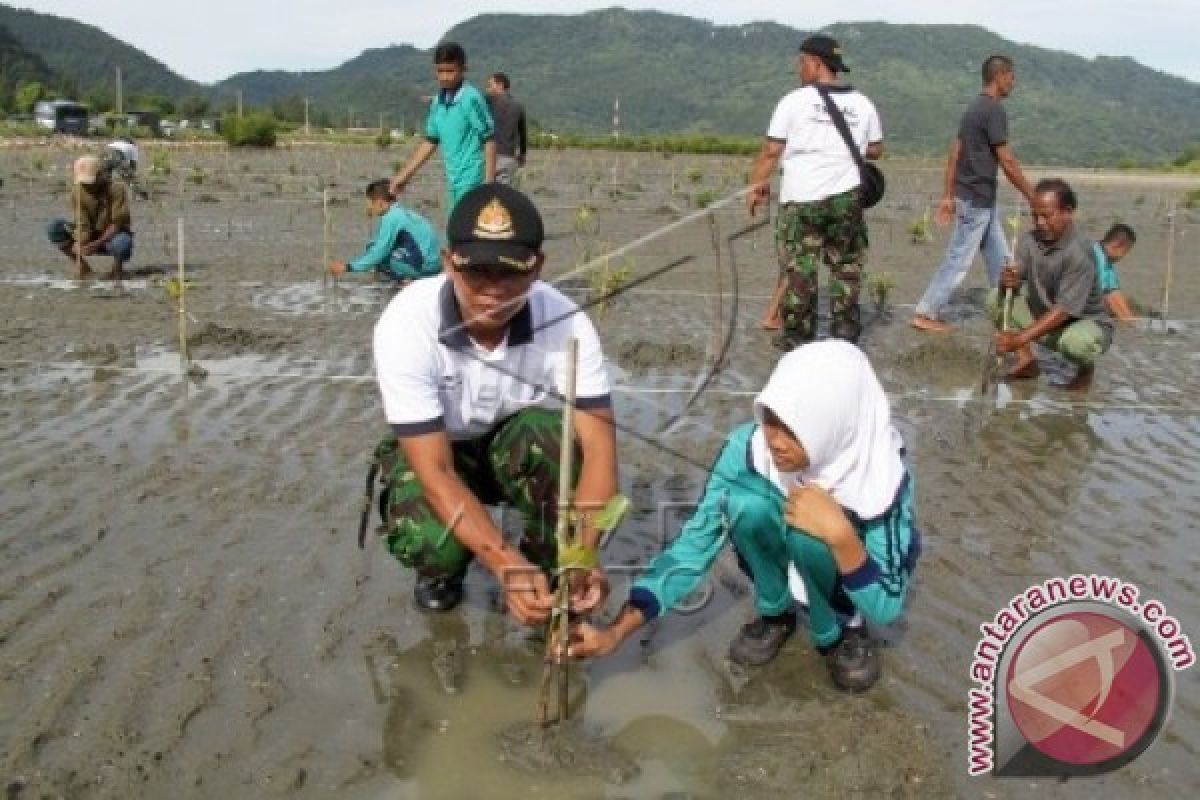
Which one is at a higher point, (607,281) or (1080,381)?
(607,281)

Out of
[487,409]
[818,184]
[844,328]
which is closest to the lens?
[487,409]

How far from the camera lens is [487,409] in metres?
3.29

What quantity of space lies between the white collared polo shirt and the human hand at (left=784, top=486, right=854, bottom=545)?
1.88ft

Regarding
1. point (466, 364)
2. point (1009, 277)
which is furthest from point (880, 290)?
point (466, 364)

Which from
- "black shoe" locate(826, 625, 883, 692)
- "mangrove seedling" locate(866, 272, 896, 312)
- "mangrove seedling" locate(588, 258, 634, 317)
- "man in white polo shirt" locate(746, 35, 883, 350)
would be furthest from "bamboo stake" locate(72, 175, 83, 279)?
"black shoe" locate(826, 625, 883, 692)

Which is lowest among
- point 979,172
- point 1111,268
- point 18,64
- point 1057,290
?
point 1057,290

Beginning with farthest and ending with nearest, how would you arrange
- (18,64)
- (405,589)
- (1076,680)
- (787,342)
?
1. (18,64)
2. (787,342)
3. (405,589)
4. (1076,680)

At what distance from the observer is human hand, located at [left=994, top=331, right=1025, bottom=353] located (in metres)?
6.18

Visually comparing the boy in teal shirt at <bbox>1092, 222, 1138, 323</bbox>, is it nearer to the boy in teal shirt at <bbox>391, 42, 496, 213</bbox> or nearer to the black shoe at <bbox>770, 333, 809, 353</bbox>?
the black shoe at <bbox>770, 333, 809, 353</bbox>

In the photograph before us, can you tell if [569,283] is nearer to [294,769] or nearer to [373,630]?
[373,630]

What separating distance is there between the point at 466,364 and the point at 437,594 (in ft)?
2.69

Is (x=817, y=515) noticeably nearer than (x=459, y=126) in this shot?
Yes

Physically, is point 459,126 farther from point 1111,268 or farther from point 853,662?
point 853,662

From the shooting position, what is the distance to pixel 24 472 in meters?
4.64
